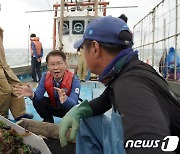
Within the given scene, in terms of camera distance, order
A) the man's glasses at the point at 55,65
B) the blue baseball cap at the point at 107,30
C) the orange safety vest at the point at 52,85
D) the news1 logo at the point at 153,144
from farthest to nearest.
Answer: the orange safety vest at the point at 52,85 → the man's glasses at the point at 55,65 → the blue baseball cap at the point at 107,30 → the news1 logo at the point at 153,144

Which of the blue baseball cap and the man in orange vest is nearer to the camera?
the blue baseball cap

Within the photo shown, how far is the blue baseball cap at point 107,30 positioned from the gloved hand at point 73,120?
2.11ft

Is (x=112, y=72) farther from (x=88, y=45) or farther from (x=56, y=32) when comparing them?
(x=56, y=32)

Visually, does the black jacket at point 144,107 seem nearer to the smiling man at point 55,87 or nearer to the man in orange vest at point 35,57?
the smiling man at point 55,87

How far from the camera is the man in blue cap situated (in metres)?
0.77

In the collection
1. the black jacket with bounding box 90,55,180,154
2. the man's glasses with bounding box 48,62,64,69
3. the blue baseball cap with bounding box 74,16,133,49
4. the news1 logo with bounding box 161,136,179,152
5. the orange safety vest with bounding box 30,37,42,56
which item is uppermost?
the orange safety vest with bounding box 30,37,42,56

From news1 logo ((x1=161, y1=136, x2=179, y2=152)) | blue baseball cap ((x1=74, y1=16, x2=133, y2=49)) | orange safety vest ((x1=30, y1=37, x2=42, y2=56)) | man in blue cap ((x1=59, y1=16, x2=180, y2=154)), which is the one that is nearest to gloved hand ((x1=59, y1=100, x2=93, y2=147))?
man in blue cap ((x1=59, y1=16, x2=180, y2=154))

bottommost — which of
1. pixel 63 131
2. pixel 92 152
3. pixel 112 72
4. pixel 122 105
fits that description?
pixel 92 152

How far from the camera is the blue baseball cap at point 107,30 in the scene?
115 cm

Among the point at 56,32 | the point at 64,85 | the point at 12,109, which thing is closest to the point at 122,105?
the point at 64,85

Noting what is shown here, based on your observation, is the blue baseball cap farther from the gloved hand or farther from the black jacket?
the gloved hand

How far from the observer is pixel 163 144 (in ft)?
2.53

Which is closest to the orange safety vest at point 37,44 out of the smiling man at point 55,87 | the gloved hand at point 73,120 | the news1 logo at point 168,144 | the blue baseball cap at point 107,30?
the smiling man at point 55,87

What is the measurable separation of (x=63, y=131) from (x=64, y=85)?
107 centimetres
